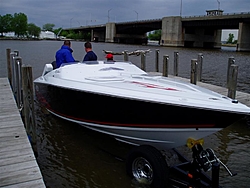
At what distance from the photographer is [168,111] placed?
4.23 meters

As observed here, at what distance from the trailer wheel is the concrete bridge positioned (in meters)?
45.6

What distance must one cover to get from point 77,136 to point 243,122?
452cm

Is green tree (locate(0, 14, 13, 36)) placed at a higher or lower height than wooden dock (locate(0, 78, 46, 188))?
higher

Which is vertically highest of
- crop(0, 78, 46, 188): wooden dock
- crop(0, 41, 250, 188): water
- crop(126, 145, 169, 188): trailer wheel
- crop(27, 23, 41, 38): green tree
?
crop(27, 23, 41, 38): green tree

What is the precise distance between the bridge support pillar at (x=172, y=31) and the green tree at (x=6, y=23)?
232 feet

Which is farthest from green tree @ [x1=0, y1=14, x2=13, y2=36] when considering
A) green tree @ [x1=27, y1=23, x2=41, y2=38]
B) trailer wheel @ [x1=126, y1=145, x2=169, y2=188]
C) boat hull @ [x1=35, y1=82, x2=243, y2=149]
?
trailer wheel @ [x1=126, y1=145, x2=169, y2=188]

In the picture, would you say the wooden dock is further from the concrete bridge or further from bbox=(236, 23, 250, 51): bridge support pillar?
bbox=(236, 23, 250, 51): bridge support pillar

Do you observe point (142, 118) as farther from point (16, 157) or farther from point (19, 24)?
point (19, 24)

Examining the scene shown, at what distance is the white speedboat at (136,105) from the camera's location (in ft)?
13.3

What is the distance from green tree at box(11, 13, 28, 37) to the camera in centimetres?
10819

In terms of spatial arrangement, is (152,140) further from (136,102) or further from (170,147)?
(136,102)

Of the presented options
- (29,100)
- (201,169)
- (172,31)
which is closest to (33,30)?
(172,31)

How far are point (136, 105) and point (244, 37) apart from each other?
48.1 meters

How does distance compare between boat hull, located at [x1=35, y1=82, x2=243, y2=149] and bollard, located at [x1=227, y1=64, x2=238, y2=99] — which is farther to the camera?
bollard, located at [x1=227, y1=64, x2=238, y2=99]
